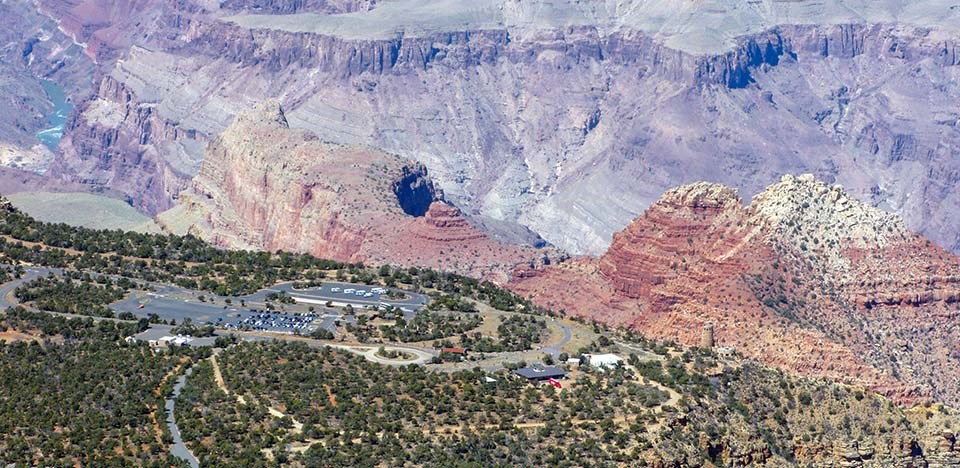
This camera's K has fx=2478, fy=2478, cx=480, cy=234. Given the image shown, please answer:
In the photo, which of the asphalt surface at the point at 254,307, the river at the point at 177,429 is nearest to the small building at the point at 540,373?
the asphalt surface at the point at 254,307

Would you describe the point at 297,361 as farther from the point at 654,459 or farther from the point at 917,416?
the point at 917,416

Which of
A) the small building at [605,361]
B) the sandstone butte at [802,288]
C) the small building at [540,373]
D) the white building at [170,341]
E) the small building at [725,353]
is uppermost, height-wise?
the white building at [170,341]

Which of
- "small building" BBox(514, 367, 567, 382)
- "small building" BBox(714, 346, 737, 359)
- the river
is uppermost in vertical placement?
the river

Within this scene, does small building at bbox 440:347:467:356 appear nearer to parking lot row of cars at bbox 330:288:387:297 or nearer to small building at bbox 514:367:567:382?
small building at bbox 514:367:567:382

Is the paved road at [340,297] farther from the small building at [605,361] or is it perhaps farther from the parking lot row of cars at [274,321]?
the small building at [605,361]

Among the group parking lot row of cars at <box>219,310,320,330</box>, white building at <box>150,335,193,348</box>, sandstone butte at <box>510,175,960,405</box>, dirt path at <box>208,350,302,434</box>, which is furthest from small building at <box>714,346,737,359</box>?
white building at <box>150,335,193,348</box>

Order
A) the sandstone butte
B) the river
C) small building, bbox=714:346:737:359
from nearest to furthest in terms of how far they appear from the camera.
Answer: the river, small building, bbox=714:346:737:359, the sandstone butte

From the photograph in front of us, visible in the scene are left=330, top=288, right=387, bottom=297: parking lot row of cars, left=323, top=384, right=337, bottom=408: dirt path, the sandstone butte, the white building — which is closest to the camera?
left=323, top=384, right=337, bottom=408: dirt path
